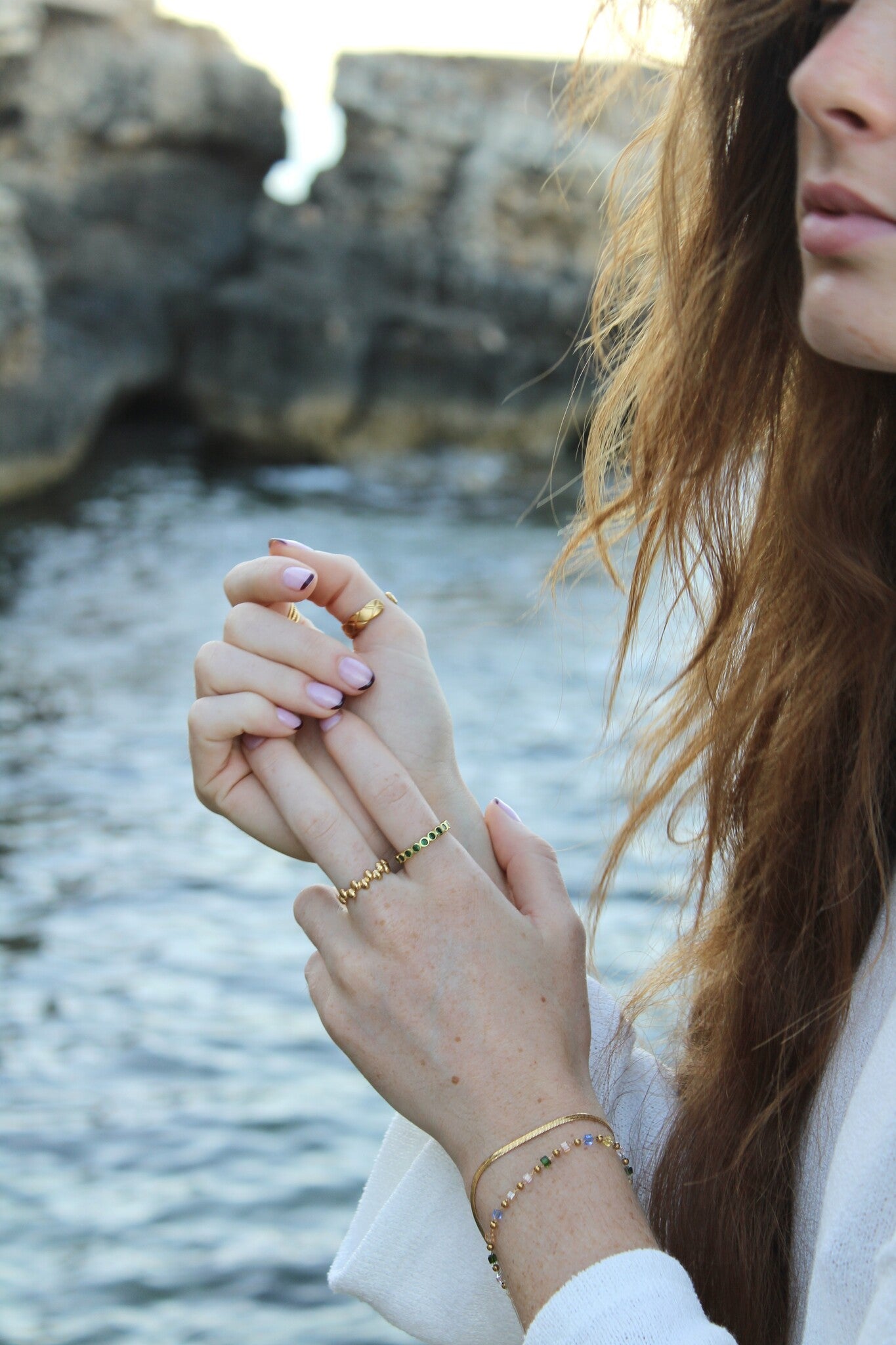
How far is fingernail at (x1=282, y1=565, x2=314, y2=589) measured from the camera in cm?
138

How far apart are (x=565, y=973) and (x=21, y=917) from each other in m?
4.37

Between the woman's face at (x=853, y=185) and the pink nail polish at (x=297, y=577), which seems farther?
the pink nail polish at (x=297, y=577)

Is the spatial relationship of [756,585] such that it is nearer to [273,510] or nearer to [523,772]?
[523,772]

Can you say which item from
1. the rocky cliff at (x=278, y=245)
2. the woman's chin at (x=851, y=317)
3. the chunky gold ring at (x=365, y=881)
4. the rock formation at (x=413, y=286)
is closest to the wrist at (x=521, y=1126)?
the chunky gold ring at (x=365, y=881)

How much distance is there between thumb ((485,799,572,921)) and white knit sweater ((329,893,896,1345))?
0.14 meters

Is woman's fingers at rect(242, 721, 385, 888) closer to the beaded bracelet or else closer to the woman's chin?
the beaded bracelet

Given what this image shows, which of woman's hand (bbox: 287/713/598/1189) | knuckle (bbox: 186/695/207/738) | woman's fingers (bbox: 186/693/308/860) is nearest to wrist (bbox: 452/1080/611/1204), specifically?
woman's hand (bbox: 287/713/598/1189)

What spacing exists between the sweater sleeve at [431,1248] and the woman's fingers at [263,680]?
42 centimetres

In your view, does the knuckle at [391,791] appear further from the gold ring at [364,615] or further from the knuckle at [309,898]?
the gold ring at [364,615]

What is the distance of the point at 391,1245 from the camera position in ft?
4.39

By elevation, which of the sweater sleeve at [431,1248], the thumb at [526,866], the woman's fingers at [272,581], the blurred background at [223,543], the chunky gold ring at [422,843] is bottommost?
the blurred background at [223,543]

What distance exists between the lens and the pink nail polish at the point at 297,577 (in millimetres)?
1384

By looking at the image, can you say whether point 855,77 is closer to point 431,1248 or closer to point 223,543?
point 431,1248

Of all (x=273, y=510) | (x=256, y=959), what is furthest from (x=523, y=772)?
(x=273, y=510)
